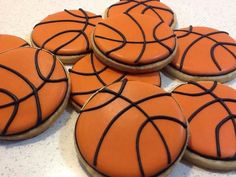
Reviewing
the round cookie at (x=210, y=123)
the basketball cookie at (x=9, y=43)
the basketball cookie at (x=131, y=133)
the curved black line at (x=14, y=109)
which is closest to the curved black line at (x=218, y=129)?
the round cookie at (x=210, y=123)

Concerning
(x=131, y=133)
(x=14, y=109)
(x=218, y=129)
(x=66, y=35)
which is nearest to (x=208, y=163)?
(x=218, y=129)

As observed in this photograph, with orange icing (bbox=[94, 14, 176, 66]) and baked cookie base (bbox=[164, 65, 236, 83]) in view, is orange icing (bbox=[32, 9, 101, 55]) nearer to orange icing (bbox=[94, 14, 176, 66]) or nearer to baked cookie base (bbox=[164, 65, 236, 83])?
orange icing (bbox=[94, 14, 176, 66])

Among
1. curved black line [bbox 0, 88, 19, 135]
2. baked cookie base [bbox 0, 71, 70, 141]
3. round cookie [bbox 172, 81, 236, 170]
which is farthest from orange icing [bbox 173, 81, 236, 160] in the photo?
curved black line [bbox 0, 88, 19, 135]

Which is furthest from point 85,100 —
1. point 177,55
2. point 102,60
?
point 177,55

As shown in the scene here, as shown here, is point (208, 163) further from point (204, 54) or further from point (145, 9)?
point (145, 9)

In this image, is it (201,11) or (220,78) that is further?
(201,11)

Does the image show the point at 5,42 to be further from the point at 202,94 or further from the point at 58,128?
the point at 202,94
